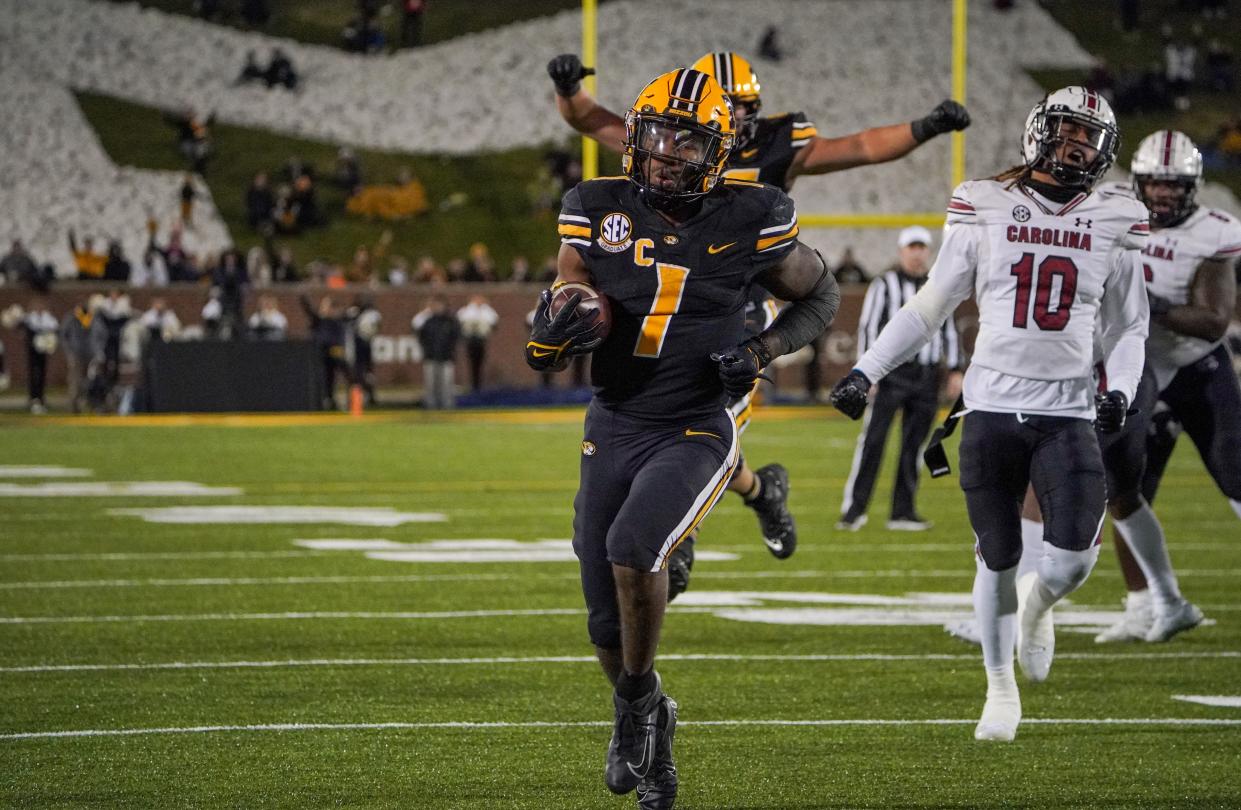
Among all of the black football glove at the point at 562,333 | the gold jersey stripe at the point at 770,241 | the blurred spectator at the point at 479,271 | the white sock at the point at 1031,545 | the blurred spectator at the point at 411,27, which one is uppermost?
the blurred spectator at the point at 411,27

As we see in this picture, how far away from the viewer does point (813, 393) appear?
83.3 feet

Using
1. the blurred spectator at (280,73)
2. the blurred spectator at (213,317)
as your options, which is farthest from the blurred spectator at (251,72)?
the blurred spectator at (213,317)

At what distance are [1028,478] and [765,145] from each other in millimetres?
2212

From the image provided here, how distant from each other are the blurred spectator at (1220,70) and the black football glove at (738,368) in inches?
1492

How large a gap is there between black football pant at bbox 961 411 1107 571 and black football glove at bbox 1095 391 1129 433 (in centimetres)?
6

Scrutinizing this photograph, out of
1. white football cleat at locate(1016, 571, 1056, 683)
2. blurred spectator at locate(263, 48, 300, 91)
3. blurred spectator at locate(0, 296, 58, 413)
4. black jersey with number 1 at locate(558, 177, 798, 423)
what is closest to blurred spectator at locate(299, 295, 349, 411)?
blurred spectator at locate(0, 296, 58, 413)

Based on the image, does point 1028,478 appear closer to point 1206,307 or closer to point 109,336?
point 1206,307

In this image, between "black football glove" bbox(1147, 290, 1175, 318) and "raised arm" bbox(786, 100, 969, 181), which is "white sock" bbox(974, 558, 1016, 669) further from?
"raised arm" bbox(786, 100, 969, 181)

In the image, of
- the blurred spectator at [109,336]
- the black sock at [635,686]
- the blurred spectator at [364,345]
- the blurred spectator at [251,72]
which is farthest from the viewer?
the blurred spectator at [251,72]

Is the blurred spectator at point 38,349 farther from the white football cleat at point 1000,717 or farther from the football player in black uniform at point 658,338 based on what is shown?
the football player in black uniform at point 658,338

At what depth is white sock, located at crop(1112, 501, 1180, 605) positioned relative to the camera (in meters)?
7.02

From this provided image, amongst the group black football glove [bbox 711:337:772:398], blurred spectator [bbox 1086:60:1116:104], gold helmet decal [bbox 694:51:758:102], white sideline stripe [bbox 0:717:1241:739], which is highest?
blurred spectator [bbox 1086:60:1116:104]

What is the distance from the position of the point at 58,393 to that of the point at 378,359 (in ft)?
15.3

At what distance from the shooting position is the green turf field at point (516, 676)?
4852 mm
